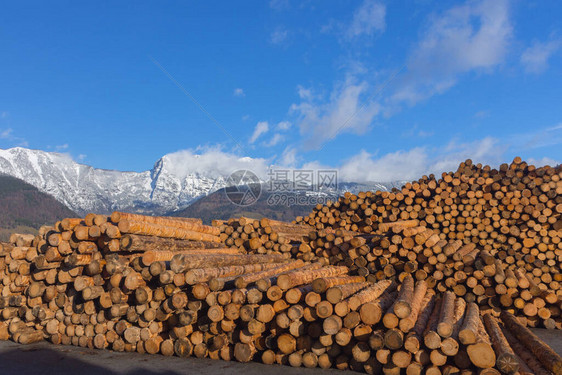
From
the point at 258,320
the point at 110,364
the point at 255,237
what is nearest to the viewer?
the point at 258,320

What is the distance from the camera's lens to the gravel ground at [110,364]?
17.7 feet

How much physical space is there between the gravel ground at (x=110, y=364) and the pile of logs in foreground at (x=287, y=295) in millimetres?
191

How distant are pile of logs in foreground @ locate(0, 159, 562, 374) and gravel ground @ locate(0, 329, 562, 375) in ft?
0.63

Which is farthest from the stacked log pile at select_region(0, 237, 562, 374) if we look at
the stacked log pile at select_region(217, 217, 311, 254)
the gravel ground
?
the stacked log pile at select_region(217, 217, 311, 254)

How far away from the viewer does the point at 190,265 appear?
611 cm

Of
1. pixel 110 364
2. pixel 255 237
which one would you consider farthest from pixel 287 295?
pixel 255 237

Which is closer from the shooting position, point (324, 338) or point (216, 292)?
point (324, 338)

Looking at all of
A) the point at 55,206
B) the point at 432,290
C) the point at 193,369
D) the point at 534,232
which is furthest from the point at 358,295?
the point at 55,206

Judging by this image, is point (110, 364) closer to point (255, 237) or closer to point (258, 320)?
point (258, 320)

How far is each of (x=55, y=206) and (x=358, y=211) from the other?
463 feet

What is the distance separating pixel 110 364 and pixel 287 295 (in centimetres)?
323

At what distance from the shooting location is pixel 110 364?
18.9ft

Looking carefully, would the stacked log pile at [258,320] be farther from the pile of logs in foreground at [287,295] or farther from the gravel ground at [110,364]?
the gravel ground at [110,364]

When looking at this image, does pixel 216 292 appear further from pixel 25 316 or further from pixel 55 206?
pixel 55 206
